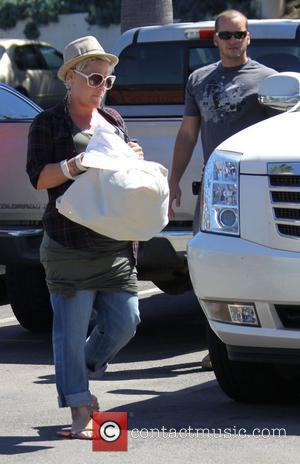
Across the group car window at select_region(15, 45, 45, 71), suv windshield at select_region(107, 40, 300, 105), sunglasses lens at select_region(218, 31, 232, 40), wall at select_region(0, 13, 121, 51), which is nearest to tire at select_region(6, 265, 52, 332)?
suv windshield at select_region(107, 40, 300, 105)

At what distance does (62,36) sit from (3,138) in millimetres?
22050

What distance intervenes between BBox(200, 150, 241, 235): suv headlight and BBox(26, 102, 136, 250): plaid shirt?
Result: 0.60 meters

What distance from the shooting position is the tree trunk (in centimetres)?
1631

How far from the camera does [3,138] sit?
8.25 metres

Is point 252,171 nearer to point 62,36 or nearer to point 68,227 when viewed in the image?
point 68,227

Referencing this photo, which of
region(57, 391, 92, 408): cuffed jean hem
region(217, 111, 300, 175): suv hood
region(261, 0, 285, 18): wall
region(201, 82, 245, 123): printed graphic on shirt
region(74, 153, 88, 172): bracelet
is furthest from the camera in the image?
region(261, 0, 285, 18): wall

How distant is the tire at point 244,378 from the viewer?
6.54m

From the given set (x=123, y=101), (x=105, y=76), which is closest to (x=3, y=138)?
(x=123, y=101)

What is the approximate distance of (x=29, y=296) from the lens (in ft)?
29.0

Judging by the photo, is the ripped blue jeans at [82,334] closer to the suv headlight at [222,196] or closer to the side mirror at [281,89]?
the suv headlight at [222,196]

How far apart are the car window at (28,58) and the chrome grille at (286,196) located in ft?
62.7

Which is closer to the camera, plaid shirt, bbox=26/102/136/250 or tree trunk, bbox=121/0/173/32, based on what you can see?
plaid shirt, bbox=26/102/136/250

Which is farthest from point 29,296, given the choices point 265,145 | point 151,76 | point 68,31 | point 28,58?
point 68,31
